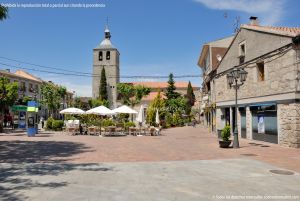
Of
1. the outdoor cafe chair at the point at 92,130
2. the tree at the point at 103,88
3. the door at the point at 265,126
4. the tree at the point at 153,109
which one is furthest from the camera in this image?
the tree at the point at 103,88

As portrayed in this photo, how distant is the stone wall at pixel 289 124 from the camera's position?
51.5ft

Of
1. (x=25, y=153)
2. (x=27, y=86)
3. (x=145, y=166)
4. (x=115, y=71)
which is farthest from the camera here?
(x=115, y=71)

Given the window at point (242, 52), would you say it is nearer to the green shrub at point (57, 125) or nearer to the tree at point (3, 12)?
the tree at point (3, 12)

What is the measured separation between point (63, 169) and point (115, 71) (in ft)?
229

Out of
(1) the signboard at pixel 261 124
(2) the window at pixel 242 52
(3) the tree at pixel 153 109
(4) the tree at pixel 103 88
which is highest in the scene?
(4) the tree at pixel 103 88

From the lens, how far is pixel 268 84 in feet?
60.0

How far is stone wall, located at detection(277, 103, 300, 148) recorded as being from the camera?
1570 cm

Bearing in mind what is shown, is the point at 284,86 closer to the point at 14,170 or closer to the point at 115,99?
the point at 14,170

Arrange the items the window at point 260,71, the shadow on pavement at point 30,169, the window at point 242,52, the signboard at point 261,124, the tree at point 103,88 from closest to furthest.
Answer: the shadow on pavement at point 30,169 → the signboard at point 261,124 → the window at point 260,71 → the window at point 242,52 → the tree at point 103,88

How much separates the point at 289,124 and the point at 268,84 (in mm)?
3077

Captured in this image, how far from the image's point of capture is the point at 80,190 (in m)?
7.09

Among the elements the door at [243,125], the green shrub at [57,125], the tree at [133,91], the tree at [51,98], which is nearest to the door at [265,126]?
the door at [243,125]

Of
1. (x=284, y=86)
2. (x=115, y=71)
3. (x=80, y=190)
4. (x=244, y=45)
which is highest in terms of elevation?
(x=115, y=71)

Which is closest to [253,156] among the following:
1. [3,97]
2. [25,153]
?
[25,153]
